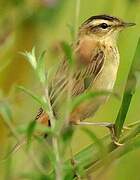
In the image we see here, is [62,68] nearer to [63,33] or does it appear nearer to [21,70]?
[21,70]

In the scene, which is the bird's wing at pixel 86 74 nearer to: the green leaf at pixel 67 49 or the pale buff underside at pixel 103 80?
the pale buff underside at pixel 103 80

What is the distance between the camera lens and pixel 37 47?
2951mm

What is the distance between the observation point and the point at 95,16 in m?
4.00

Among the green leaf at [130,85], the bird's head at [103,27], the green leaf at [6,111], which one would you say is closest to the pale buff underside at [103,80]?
the bird's head at [103,27]

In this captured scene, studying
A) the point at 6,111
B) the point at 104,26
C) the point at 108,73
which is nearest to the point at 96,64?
the point at 108,73

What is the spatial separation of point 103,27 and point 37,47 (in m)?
1.29

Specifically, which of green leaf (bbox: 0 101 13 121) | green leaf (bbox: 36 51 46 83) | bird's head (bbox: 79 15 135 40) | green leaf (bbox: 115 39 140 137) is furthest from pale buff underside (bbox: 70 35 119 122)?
green leaf (bbox: 0 101 13 121)

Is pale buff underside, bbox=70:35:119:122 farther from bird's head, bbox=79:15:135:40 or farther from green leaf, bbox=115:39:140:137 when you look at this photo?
green leaf, bbox=115:39:140:137

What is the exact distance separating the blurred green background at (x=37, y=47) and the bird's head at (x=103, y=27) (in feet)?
0.21

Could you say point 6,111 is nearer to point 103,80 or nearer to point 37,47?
point 37,47

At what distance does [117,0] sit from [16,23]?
0.76 m

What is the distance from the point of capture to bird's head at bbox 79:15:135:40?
12.8 feet

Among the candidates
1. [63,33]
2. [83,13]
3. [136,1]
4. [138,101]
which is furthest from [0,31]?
[83,13]

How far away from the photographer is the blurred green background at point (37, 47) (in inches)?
94.6
